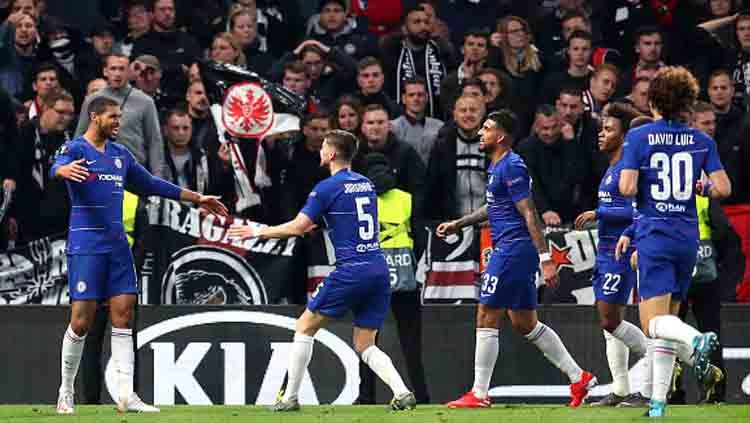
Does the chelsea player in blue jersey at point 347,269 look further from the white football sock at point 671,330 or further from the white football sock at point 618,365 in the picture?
the white football sock at point 671,330

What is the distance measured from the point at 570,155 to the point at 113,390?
4.43 metres

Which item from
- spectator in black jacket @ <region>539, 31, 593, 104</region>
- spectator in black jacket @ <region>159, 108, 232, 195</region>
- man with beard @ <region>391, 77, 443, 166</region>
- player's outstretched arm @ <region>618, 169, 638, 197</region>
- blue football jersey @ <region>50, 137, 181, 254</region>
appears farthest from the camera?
spectator in black jacket @ <region>539, 31, 593, 104</region>

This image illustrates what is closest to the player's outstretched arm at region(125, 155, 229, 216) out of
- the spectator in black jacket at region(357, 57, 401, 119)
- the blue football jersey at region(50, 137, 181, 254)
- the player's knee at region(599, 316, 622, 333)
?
the blue football jersey at region(50, 137, 181, 254)

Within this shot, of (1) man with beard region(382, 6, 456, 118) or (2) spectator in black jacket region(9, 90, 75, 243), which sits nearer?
(2) spectator in black jacket region(9, 90, 75, 243)

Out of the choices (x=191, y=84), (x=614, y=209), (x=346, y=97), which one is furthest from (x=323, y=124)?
(x=614, y=209)

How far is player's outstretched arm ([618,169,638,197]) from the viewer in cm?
1197

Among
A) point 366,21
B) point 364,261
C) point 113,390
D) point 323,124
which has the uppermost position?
point 366,21

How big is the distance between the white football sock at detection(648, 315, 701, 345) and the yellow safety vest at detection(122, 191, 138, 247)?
17.9 feet

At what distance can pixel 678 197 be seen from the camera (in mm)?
12148

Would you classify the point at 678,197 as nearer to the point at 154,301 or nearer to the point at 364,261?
the point at 364,261

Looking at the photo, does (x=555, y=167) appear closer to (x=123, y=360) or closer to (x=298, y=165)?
(x=298, y=165)

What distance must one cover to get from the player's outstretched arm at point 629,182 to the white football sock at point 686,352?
99cm

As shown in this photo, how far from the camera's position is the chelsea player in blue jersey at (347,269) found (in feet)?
45.2

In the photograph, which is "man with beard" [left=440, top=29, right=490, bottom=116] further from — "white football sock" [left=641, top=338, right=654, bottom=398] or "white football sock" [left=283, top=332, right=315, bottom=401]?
"white football sock" [left=283, top=332, right=315, bottom=401]
